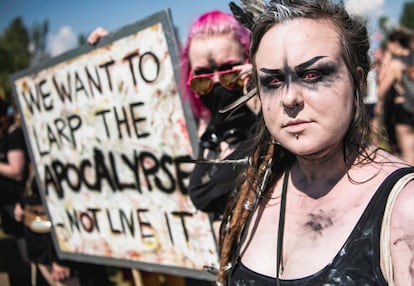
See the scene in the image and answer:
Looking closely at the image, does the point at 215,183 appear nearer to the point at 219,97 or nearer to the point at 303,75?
the point at 219,97

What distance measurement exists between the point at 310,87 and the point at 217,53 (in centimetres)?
84

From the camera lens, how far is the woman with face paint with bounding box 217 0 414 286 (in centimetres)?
106

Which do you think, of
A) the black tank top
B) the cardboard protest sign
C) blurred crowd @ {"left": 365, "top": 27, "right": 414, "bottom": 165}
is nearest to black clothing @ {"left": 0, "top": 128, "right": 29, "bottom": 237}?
the cardboard protest sign

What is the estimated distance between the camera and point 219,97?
1999 millimetres

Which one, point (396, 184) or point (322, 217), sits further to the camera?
point (322, 217)

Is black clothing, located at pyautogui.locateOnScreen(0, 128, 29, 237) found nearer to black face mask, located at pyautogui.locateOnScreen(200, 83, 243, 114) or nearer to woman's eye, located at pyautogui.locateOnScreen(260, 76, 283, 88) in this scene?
black face mask, located at pyautogui.locateOnScreen(200, 83, 243, 114)

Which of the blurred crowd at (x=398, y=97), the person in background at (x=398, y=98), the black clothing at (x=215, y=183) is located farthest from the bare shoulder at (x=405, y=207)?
the person in background at (x=398, y=98)

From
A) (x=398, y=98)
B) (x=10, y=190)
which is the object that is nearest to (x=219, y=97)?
(x=10, y=190)

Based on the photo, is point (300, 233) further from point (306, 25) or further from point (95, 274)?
point (95, 274)

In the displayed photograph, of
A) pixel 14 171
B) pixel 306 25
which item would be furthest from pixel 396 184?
pixel 14 171

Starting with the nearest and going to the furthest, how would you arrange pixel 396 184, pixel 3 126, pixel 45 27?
pixel 396 184 → pixel 3 126 → pixel 45 27

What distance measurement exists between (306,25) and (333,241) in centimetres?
50

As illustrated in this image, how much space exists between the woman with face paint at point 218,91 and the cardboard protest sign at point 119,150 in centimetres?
25

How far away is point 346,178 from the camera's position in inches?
48.2
